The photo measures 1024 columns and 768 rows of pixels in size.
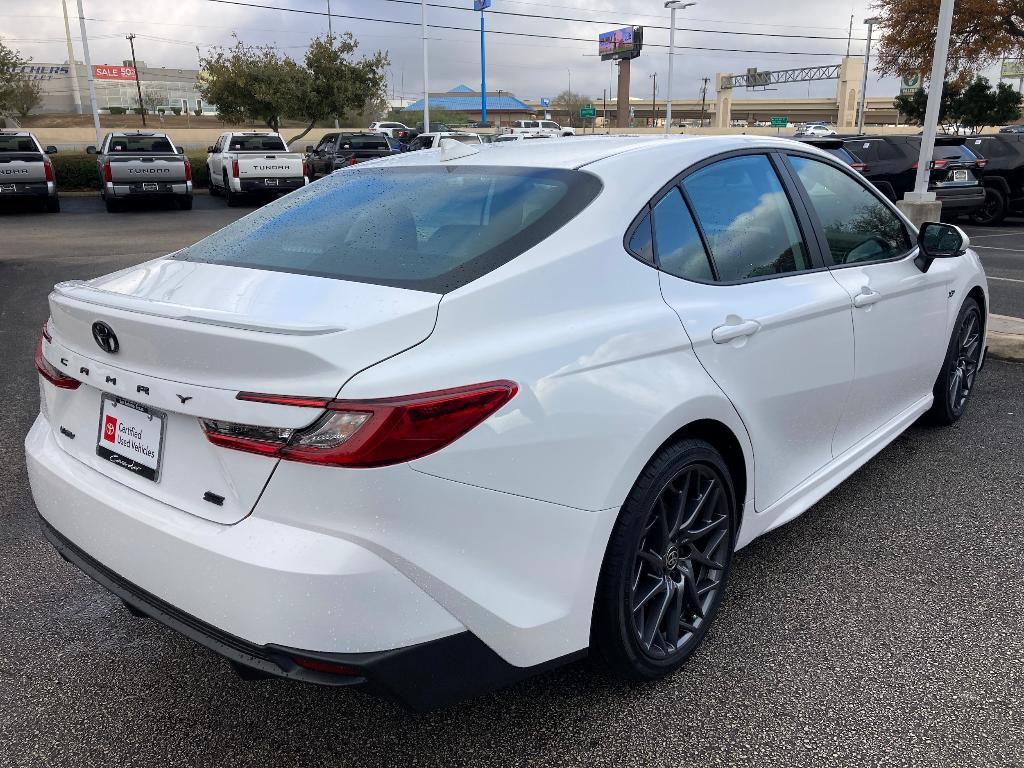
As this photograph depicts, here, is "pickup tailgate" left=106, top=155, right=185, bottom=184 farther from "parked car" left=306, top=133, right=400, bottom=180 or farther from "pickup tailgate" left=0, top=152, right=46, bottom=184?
"parked car" left=306, top=133, right=400, bottom=180

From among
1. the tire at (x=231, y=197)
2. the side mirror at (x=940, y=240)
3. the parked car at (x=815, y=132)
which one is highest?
the parked car at (x=815, y=132)

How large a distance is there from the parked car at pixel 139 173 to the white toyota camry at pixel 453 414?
1825cm

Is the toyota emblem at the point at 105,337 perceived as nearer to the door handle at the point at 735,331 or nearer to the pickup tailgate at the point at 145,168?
the door handle at the point at 735,331

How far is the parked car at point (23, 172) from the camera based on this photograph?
18328 mm

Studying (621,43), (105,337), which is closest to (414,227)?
(105,337)

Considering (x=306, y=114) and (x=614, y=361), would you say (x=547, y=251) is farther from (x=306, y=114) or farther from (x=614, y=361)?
(x=306, y=114)

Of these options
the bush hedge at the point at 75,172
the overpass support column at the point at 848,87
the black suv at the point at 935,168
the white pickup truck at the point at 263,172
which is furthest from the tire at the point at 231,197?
the overpass support column at the point at 848,87

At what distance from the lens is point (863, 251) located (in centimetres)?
358

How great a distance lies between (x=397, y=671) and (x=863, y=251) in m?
2.71

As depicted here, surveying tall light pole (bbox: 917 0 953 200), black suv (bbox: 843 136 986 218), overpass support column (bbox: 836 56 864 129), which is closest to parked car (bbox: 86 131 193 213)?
black suv (bbox: 843 136 986 218)

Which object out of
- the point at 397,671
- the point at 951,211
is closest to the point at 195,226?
the point at 951,211

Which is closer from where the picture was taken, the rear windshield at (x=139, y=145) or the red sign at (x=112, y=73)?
the rear windshield at (x=139, y=145)

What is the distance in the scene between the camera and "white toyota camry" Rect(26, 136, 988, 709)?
1819mm

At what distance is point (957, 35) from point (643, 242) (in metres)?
26.1
